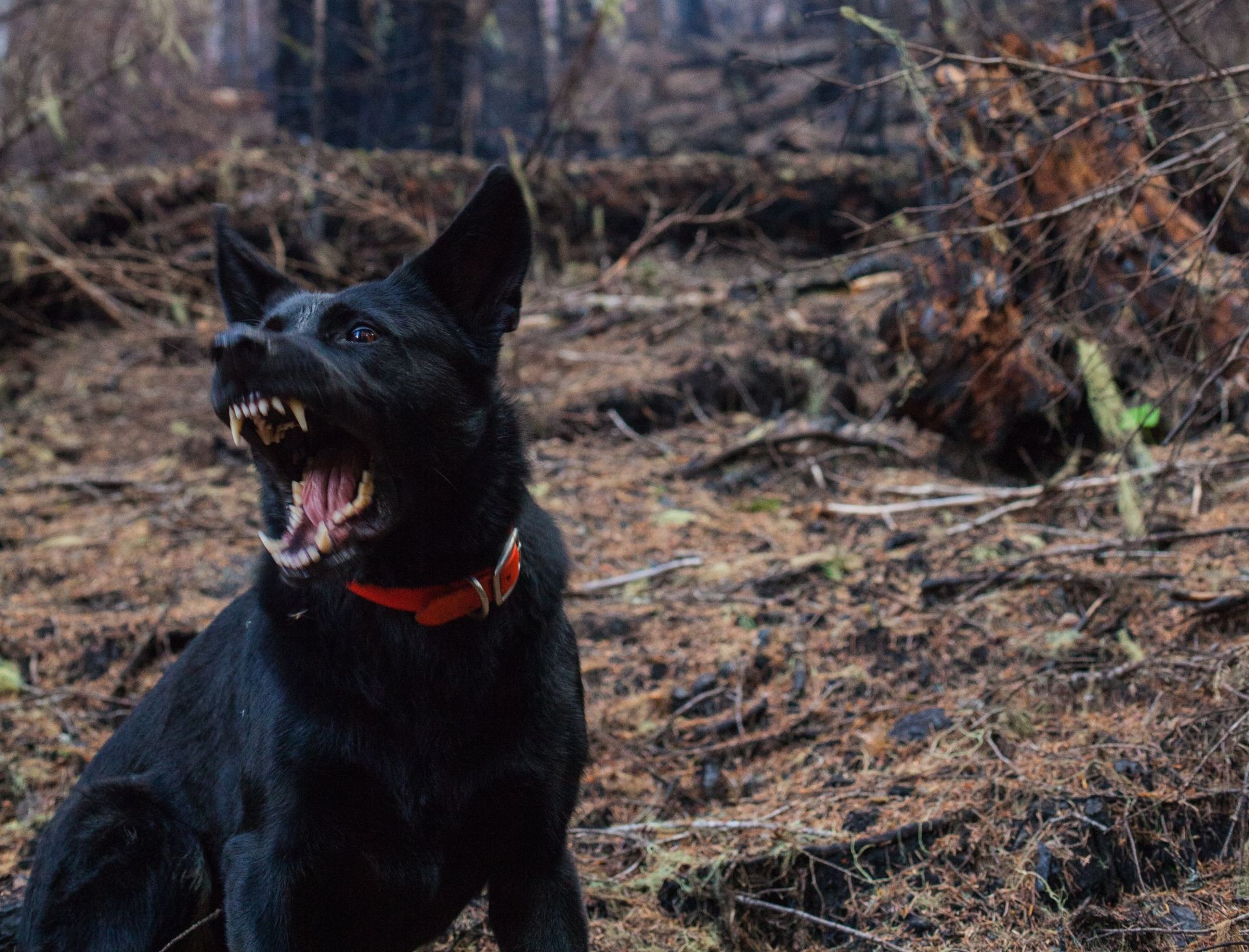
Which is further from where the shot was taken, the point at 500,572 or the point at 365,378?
the point at 500,572

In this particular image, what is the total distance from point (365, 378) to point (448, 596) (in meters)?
0.63

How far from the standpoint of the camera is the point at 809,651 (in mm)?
4328

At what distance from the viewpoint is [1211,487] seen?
4809 mm

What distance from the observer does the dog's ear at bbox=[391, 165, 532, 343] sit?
2.72 m

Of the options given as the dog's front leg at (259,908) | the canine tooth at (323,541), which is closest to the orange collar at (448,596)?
the canine tooth at (323,541)

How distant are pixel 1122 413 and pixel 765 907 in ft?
11.6

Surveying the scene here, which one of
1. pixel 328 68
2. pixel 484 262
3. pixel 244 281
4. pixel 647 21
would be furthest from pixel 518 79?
pixel 484 262

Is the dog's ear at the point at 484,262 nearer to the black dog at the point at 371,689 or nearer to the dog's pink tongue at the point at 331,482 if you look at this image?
the black dog at the point at 371,689

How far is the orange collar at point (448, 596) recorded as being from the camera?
8.18 feet

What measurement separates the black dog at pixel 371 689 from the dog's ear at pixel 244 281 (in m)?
0.44

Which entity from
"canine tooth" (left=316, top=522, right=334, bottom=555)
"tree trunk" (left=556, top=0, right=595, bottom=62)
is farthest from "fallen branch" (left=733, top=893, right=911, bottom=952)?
"tree trunk" (left=556, top=0, right=595, bottom=62)

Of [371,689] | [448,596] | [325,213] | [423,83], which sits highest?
[423,83]

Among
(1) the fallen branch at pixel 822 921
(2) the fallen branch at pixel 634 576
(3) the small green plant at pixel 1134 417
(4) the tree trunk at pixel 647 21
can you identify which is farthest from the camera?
(4) the tree trunk at pixel 647 21

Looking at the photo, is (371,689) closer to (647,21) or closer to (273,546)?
(273,546)
